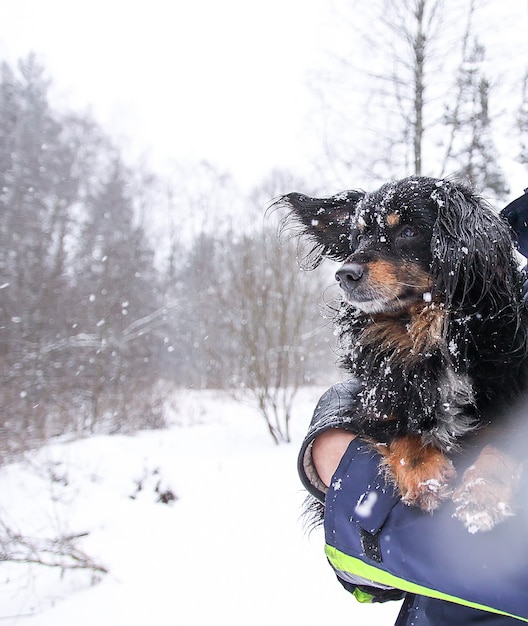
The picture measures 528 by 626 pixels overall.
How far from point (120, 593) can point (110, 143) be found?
78.8ft

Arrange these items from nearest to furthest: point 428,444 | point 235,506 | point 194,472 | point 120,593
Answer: point 428,444
point 120,593
point 235,506
point 194,472

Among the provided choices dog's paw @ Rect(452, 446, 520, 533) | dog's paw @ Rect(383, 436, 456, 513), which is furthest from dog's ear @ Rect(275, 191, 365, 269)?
dog's paw @ Rect(452, 446, 520, 533)

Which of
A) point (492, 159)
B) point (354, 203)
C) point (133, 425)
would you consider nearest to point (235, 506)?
point (354, 203)

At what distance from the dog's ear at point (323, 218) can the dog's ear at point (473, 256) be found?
1.82 ft

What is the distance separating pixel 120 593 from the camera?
4023 millimetres

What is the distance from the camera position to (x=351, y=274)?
5.84 ft

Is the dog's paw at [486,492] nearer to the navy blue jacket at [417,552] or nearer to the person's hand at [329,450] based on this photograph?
the navy blue jacket at [417,552]

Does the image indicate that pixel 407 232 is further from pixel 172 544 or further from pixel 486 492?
pixel 172 544

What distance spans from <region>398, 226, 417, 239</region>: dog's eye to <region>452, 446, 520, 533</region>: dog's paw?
87cm

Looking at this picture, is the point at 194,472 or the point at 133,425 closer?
the point at 194,472

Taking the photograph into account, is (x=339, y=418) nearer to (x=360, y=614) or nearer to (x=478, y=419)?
(x=478, y=419)

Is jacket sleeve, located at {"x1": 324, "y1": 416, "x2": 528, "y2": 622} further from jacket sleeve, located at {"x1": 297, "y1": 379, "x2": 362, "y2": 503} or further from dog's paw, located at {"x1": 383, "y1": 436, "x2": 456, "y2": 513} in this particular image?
jacket sleeve, located at {"x1": 297, "y1": 379, "x2": 362, "y2": 503}

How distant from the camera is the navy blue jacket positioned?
3.00 feet

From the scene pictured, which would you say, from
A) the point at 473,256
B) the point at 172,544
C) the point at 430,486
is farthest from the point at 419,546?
the point at 172,544
